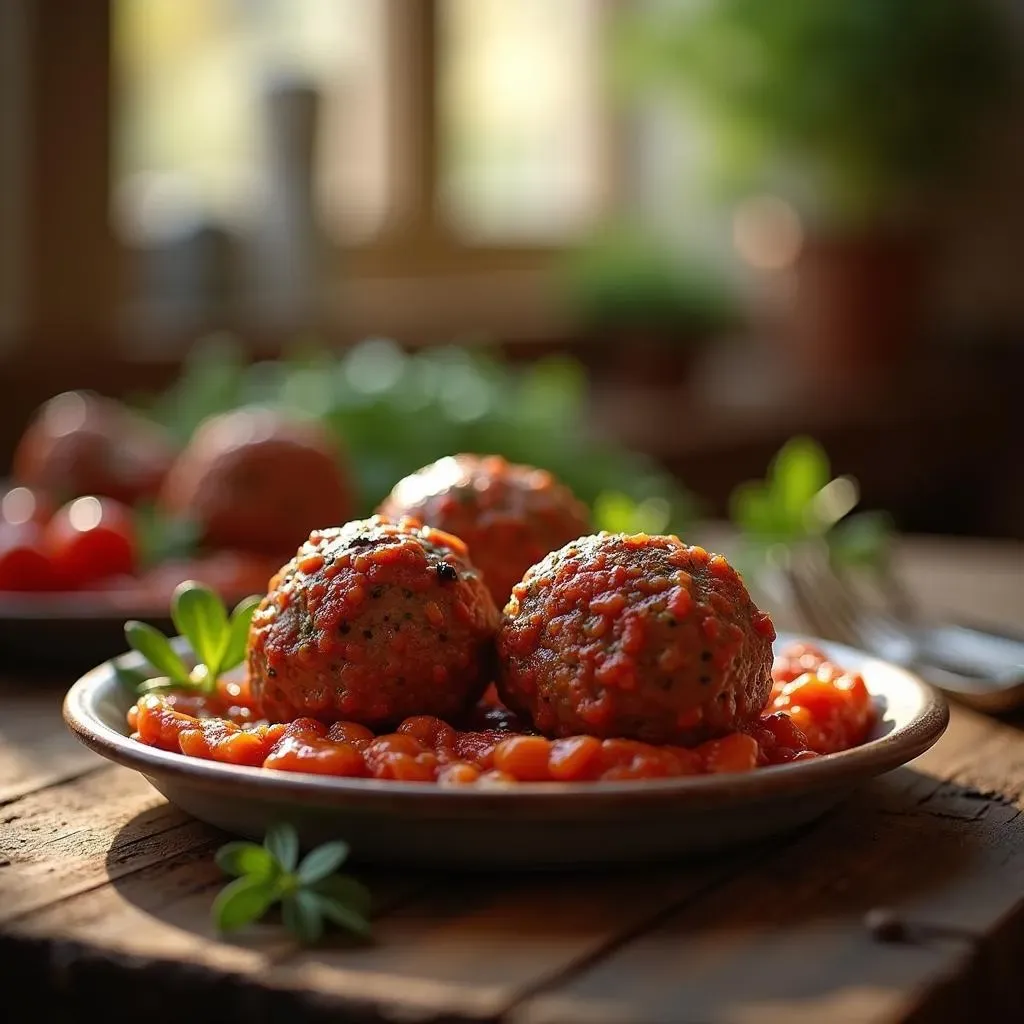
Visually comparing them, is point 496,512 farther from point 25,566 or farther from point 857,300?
point 857,300

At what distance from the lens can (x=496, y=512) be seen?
1679 mm

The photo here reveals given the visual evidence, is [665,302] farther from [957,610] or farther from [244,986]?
[244,986]

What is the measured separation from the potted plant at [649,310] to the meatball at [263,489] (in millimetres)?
3823

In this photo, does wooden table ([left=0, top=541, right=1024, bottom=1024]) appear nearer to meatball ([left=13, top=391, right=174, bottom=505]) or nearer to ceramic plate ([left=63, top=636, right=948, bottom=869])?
ceramic plate ([left=63, top=636, right=948, bottom=869])

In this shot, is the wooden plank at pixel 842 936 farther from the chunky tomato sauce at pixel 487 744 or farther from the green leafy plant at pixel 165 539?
the green leafy plant at pixel 165 539

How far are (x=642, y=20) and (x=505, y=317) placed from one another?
5.00 ft

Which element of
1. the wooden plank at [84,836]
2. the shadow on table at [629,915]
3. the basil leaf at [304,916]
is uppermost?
the basil leaf at [304,916]

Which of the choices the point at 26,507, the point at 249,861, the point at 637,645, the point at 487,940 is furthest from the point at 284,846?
the point at 26,507

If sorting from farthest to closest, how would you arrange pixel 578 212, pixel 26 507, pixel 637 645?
1. pixel 578 212
2. pixel 26 507
3. pixel 637 645

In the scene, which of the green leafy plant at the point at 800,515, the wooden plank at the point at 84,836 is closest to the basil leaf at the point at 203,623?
the wooden plank at the point at 84,836

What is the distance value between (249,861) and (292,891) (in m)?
0.04

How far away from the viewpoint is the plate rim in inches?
43.5

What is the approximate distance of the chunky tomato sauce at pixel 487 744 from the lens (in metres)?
1.19

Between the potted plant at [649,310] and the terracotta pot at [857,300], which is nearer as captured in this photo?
the potted plant at [649,310]
